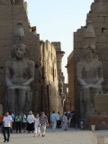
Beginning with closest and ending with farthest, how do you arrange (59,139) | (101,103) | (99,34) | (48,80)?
(59,139), (101,103), (99,34), (48,80)

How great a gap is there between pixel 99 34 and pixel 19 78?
4950 mm

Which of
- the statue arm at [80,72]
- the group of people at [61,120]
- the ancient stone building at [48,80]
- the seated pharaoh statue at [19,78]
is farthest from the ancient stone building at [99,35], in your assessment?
the seated pharaoh statue at [19,78]

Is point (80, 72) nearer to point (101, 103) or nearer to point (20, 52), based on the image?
point (20, 52)

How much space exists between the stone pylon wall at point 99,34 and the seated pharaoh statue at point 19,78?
2823 mm

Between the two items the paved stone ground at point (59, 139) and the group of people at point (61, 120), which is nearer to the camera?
the paved stone ground at point (59, 139)

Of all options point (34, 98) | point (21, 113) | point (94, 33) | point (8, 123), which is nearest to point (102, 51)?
point (94, 33)

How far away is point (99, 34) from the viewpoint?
25.2 m

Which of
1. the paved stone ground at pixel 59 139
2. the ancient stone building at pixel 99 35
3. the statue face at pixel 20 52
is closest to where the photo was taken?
the paved stone ground at pixel 59 139

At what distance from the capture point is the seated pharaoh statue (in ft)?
71.6

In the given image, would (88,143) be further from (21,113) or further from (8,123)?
(21,113)

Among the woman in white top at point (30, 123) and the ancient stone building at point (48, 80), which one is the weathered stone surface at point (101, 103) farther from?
the ancient stone building at point (48, 80)

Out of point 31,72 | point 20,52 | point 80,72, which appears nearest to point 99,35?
point 80,72

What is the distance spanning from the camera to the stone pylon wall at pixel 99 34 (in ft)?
80.8

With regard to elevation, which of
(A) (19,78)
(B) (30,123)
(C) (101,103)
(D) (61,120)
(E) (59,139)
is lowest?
(E) (59,139)
